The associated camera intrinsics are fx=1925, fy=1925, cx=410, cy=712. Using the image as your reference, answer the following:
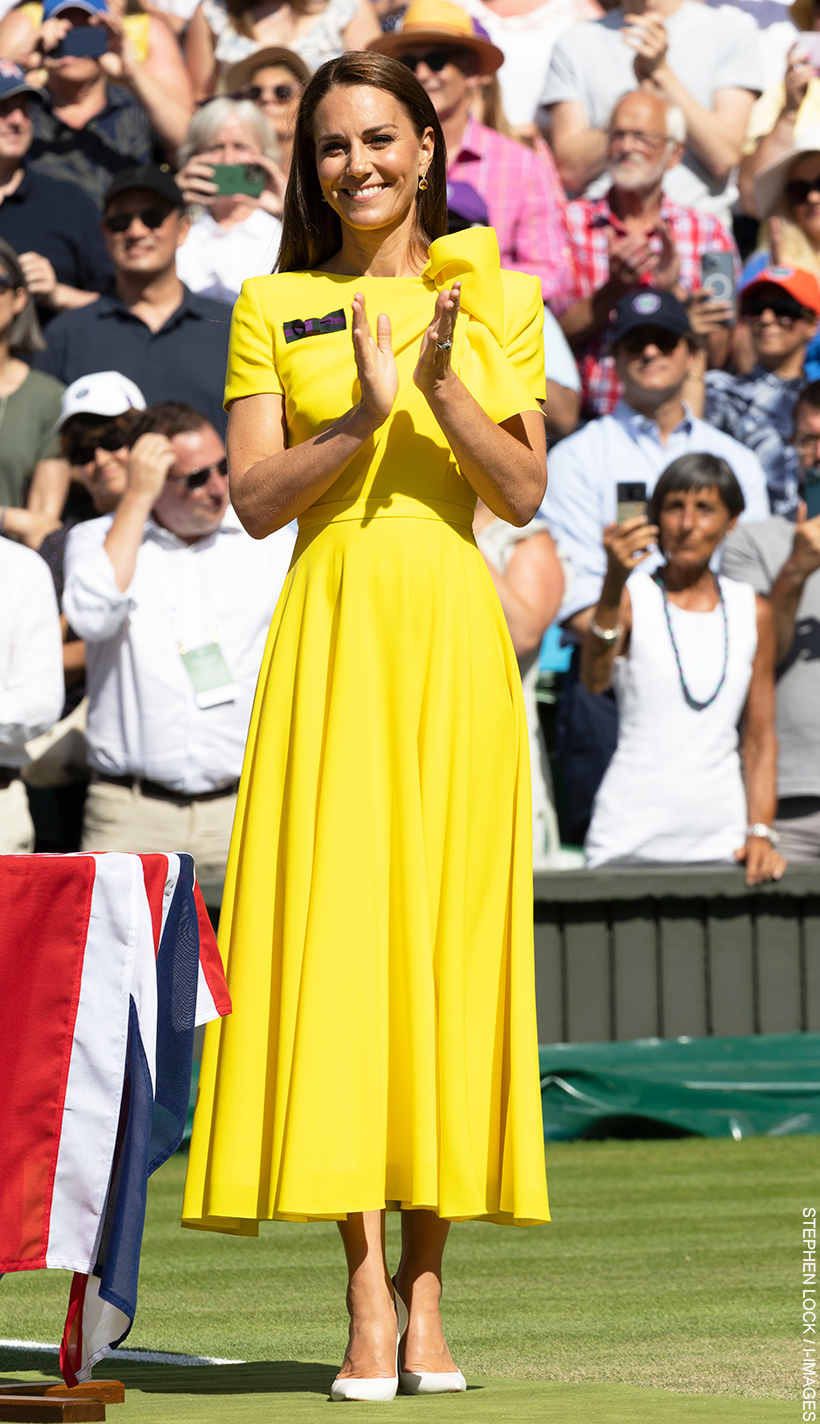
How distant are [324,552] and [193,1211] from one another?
3.72 ft

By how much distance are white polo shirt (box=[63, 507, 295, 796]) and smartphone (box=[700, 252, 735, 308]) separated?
10.1 ft

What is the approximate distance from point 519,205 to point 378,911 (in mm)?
6502

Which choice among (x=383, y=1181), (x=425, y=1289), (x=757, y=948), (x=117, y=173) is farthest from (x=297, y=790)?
(x=117, y=173)

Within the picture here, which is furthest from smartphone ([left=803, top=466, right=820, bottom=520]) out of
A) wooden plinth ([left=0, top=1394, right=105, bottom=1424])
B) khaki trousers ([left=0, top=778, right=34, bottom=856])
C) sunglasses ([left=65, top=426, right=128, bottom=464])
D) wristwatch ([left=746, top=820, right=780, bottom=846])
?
wooden plinth ([left=0, top=1394, right=105, bottom=1424])

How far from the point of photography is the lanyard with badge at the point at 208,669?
7215 millimetres

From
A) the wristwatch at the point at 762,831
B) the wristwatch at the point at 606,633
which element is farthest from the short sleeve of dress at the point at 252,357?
the wristwatch at the point at 762,831

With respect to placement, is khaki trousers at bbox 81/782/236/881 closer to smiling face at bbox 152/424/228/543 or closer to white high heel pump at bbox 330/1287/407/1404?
smiling face at bbox 152/424/228/543

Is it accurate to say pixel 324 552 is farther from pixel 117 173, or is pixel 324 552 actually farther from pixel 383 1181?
pixel 117 173

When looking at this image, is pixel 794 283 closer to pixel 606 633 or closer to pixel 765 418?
pixel 765 418

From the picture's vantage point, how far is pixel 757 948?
7484mm

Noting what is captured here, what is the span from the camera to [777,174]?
30.5 feet

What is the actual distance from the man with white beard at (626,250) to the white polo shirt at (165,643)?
236cm

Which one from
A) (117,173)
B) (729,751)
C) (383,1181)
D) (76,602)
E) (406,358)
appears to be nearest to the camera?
(383,1181)

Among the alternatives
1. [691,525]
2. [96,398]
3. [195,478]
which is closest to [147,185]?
[96,398]
